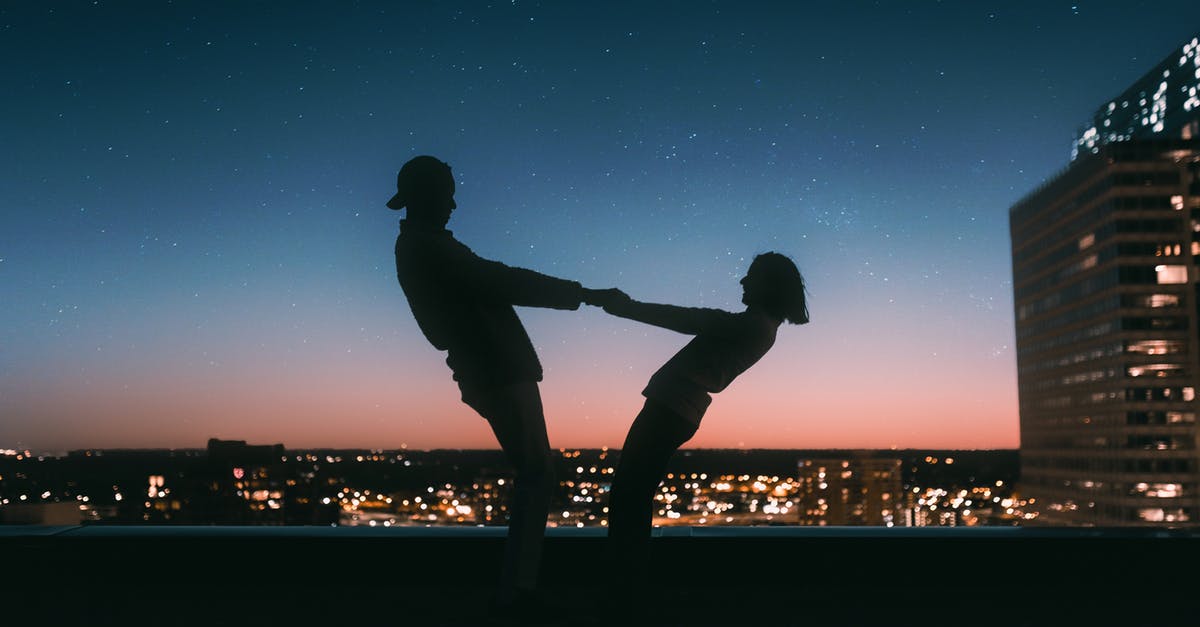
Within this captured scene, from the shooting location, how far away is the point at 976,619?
2881 millimetres

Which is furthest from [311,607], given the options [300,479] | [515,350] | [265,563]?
[300,479]

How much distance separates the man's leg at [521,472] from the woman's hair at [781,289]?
79 cm

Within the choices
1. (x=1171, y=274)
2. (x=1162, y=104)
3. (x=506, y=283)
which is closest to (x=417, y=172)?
(x=506, y=283)

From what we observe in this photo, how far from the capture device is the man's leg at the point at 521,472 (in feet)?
8.66

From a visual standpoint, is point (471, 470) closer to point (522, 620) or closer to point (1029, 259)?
point (522, 620)

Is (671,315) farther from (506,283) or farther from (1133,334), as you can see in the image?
(1133,334)

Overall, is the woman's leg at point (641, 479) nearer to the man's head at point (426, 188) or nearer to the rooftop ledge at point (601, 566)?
the rooftop ledge at point (601, 566)

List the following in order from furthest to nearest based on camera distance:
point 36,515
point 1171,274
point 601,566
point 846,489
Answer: point 846,489 < point 1171,274 < point 36,515 < point 601,566

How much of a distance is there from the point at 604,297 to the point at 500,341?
0.33 meters

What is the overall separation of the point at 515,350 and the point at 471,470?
38.2 ft

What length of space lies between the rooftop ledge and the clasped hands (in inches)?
45.9

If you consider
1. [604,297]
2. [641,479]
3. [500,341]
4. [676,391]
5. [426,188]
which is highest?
[426,188]

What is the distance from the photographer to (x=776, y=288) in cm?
281

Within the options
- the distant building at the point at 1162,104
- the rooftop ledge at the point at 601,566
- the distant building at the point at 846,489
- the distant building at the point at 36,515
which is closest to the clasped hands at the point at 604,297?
the rooftop ledge at the point at 601,566
